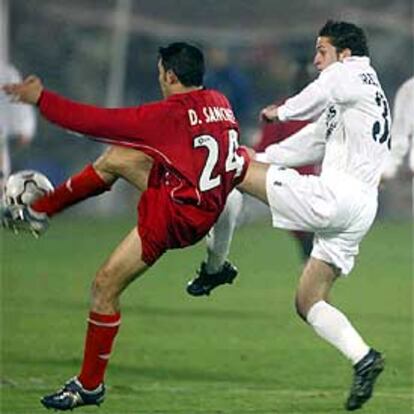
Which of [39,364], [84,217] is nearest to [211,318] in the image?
[39,364]

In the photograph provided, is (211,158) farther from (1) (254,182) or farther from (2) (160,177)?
(1) (254,182)

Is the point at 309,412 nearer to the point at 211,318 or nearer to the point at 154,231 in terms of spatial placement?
the point at 154,231

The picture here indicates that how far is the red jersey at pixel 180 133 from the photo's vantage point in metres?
12.4

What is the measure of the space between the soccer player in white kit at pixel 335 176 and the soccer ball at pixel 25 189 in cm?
122

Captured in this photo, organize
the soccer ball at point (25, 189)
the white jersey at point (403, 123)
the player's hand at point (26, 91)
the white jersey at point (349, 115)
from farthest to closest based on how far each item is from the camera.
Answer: the white jersey at point (403, 123) → the white jersey at point (349, 115) → the soccer ball at point (25, 189) → the player's hand at point (26, 91)

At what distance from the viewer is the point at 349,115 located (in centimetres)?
1328

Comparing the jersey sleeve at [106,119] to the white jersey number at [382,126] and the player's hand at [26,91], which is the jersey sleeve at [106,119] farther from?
the white jersey number at [382,126]

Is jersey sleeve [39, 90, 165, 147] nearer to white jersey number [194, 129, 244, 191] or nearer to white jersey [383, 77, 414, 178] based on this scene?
white jersey number [194, 129, 244, 191]

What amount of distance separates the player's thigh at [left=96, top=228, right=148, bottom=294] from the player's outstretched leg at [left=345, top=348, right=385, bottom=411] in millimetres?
1432

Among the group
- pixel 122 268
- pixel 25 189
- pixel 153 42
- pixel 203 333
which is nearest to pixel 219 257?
pixel 122 268

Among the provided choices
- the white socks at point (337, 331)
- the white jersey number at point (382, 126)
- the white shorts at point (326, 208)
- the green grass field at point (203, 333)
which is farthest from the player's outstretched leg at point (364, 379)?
the white jersey number at point (382, 126)

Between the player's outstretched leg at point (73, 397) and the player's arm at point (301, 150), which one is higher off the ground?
the player's arm at point (301, 150)

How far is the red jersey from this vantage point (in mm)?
12375

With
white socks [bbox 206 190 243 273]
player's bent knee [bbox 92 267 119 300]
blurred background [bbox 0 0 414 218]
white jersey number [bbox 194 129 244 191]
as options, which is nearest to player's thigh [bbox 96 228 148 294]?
player's bent knee [bbox 92 267 119 300]
